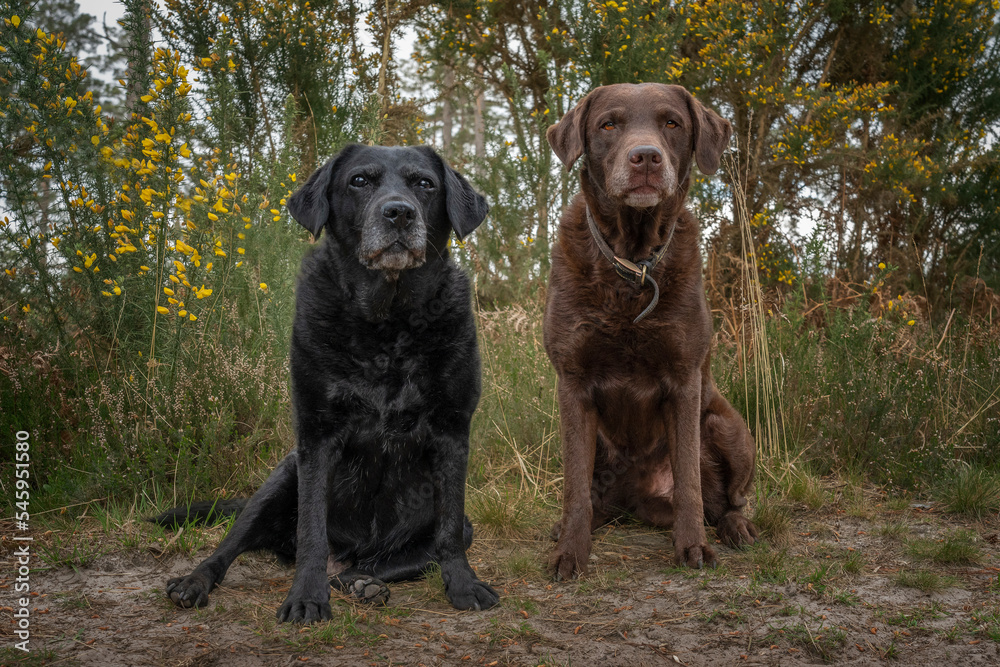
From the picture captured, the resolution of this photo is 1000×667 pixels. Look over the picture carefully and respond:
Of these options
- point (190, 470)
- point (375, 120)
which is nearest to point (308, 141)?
point (375, 120)

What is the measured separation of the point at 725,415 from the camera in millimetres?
3408

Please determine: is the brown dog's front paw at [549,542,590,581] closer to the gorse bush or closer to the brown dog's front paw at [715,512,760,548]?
the brown dog's front paw at [715,512,760,548]

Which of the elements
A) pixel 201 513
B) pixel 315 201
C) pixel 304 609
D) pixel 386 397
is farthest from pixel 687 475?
pixel 201 513

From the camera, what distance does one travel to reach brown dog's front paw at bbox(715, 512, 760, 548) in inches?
128

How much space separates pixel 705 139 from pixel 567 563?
1895 millimetres

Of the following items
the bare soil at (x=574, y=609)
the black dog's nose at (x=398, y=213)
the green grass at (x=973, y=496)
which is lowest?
the bare soil at (x=574, y=609)

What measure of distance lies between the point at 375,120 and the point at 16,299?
7.91 feet

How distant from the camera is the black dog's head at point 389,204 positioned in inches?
106

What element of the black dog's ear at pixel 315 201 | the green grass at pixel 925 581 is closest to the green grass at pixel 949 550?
the green grass at pixel 925 581

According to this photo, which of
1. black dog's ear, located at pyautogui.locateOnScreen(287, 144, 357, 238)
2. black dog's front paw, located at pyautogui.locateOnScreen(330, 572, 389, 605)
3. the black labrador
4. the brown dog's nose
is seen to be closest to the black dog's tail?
the black labrador

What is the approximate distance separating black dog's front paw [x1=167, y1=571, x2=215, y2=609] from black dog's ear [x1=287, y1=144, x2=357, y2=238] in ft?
4.36

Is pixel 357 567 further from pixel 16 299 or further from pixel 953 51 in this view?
pixel 953 51

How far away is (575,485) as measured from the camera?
3045mm

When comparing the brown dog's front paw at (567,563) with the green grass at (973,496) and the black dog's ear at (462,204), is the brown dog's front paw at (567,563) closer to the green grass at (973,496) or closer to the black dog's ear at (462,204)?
the black dog's ear at (462,204)
